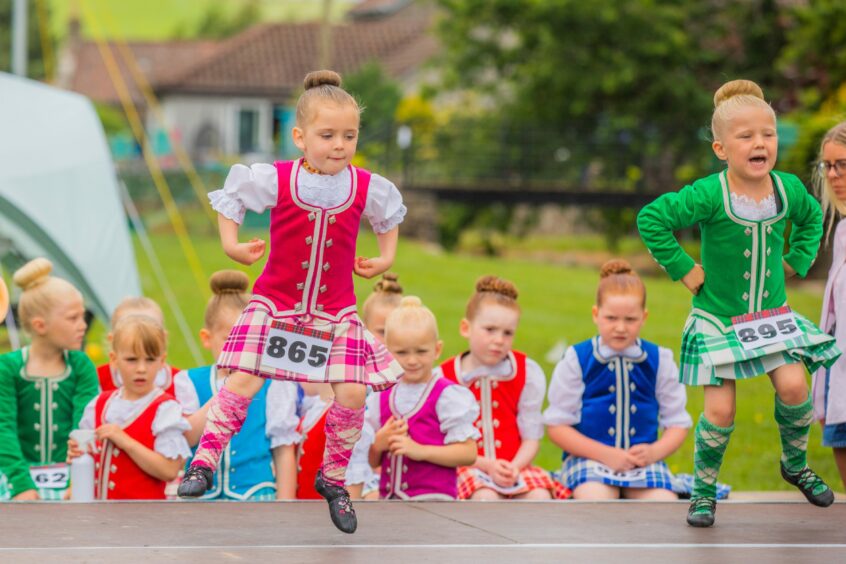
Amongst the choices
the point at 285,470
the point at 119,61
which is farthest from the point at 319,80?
the point at 119,61

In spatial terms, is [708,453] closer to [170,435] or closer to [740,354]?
[740,354]

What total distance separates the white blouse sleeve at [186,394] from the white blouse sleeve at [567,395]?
1506mm

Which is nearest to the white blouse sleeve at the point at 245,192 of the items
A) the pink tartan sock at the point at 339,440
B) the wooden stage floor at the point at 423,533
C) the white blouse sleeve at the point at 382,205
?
the white blouse sleeve at the point at 382,205

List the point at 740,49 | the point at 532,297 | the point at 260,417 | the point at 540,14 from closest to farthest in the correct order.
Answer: the point at 260,417, the point at 532,297, the point at 540,14, the point at 740,49

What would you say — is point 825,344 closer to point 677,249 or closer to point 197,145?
point 677,249

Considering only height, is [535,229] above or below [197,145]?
below

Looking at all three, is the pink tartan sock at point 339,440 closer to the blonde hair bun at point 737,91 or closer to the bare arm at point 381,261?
the bare arm at point 381,261

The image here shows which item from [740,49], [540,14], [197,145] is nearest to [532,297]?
[540,14]

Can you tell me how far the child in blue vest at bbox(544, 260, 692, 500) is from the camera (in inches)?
241

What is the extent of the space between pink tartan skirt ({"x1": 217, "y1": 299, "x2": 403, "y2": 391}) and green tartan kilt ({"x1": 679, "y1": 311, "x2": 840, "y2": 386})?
3.61 feet

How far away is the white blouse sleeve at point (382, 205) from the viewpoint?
15.5 feet

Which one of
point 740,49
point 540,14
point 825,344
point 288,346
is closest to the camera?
point 288,346

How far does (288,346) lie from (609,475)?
201 centimetres

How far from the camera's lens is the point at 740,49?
24906 millimetres
